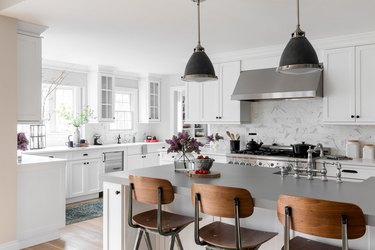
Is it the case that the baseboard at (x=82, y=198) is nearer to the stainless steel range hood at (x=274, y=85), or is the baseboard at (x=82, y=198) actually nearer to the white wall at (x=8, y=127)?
the white wall at (x=8, y=127)

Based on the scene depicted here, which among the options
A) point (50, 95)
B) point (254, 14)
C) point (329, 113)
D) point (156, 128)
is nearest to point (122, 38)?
point (254, 14)

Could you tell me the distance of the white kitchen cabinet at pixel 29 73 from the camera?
142 inches

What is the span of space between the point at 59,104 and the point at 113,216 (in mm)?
4096

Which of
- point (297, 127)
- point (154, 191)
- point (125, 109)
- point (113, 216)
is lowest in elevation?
point (113, 216)

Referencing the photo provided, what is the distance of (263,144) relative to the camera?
5246 millimetres

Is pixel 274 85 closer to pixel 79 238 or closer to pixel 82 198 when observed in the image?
pixel 79 238

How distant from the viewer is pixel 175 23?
3.61m

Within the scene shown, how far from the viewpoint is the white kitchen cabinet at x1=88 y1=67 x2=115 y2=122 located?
6.43 m

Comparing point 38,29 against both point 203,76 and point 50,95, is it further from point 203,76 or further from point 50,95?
point 50,95

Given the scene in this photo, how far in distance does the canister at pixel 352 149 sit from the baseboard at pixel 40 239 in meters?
3.85

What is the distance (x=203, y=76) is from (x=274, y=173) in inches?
39.3

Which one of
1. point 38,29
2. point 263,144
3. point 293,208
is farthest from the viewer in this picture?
point 263,144

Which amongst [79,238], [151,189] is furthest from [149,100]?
[151,189]

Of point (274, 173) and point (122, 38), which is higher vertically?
point (122, 38)
